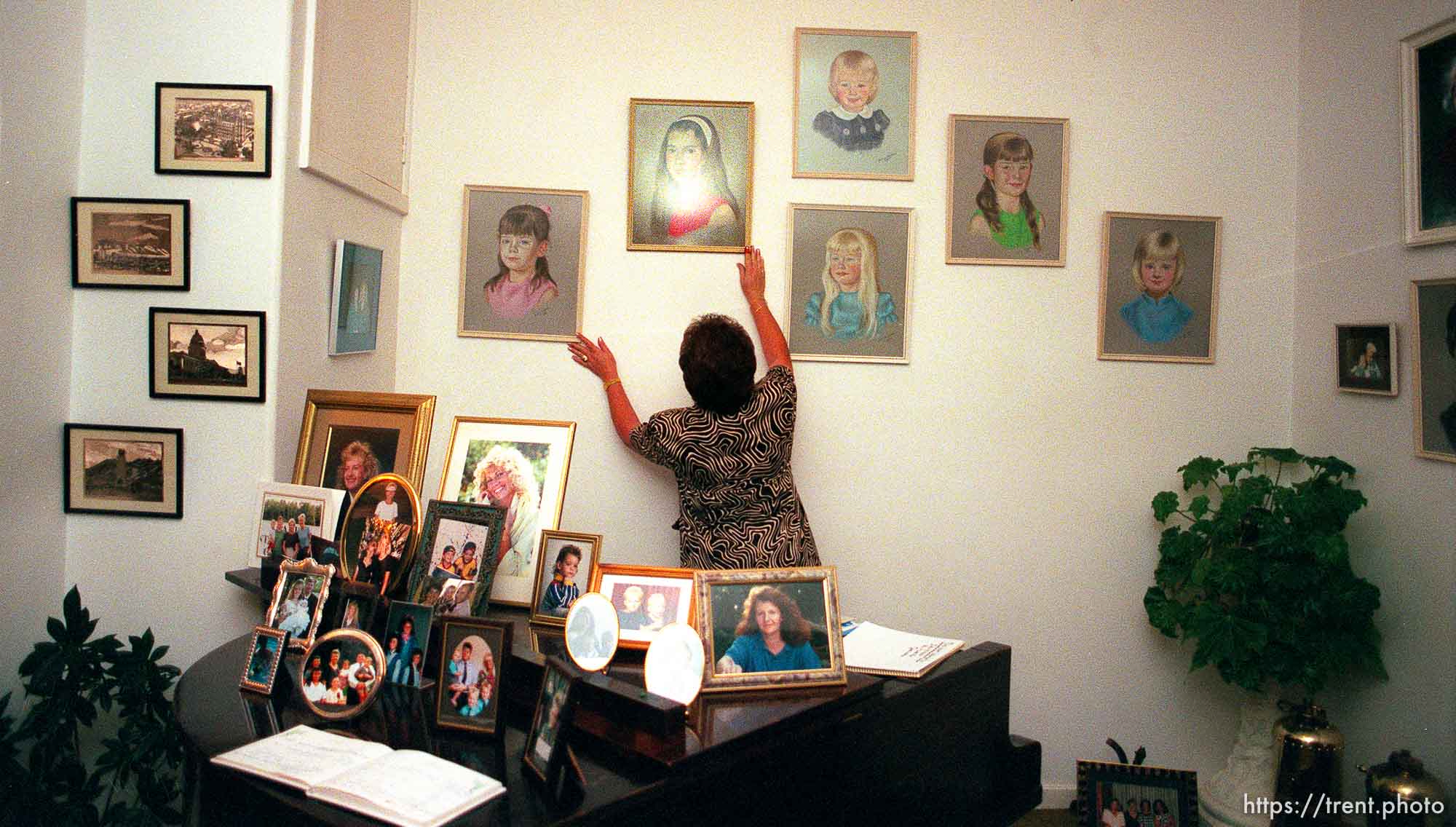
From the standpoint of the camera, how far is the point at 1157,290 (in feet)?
13.5

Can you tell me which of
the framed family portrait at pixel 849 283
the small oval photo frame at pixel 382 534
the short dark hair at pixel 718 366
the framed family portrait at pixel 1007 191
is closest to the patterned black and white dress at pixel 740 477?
the short dark hair at pixel 718 366

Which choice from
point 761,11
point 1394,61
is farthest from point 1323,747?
point 761,11

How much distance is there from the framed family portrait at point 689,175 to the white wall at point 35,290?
6.38 feet

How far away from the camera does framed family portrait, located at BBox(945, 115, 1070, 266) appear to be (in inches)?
Result: 161

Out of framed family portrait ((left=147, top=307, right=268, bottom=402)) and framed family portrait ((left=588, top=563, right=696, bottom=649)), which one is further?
framed family portrait ((left=147, top=307, right=268, bottom=402))

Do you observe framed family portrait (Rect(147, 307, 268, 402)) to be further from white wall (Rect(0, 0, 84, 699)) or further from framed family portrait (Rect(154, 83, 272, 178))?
framed family portrait (Rect(154, 83, 272, 178))

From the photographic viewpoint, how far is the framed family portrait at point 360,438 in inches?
112

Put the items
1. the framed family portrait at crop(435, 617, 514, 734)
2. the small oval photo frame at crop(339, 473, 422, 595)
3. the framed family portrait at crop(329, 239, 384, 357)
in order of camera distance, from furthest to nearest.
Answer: the framed family portrait at crop(329, 239, 384, 357) < the small oval photo frame at crop(339, 473, 422, 595) < the framed family portrait at crop(435, 617, 514, 734)

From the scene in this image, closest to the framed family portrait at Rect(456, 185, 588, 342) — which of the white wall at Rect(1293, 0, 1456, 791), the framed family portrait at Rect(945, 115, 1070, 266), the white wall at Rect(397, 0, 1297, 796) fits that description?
the white wall at Rect(397, 0, 1297, 796)

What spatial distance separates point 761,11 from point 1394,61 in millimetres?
2352

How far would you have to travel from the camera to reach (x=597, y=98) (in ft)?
13.4

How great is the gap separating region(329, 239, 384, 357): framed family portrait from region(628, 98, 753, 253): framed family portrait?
103 cm

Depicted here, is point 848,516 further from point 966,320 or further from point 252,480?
point 252,480

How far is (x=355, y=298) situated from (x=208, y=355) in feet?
2.25
